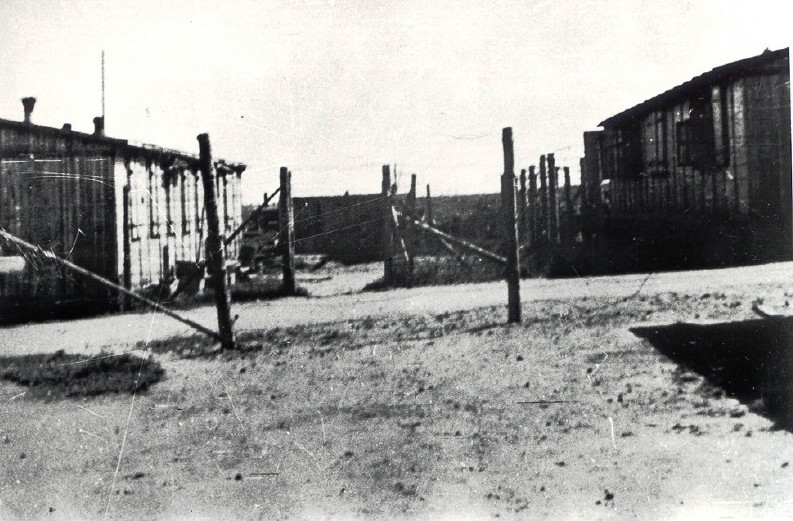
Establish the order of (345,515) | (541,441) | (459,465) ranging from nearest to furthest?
(345,515)
(459,465)
(541,441)

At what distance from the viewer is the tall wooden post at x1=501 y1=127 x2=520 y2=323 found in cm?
1044

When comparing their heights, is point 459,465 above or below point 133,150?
below

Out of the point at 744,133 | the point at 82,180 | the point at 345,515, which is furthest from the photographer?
the point at 744,133

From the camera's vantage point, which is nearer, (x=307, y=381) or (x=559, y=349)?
(x=307, y=381)

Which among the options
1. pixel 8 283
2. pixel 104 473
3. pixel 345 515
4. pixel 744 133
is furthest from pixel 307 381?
pixel 744 133

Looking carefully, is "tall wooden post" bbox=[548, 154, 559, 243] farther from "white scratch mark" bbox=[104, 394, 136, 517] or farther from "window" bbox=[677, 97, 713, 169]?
"white scratch mark" bbox=[104, 394, 136, 517]

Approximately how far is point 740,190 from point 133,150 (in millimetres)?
13177

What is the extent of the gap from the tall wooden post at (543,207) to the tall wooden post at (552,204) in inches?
4.8

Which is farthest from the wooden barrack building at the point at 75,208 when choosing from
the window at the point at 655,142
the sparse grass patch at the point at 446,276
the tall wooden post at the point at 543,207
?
the window at the point at 655,142

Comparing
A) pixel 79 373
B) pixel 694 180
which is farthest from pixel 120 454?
pixel 694 180

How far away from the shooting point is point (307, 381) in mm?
7535

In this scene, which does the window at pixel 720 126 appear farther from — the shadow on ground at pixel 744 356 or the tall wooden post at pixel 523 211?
the shadow on ground at pixel 744 356

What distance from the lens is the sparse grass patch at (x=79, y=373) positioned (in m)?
7.44

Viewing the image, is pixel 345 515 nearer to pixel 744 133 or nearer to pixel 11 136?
pixel 11 136
